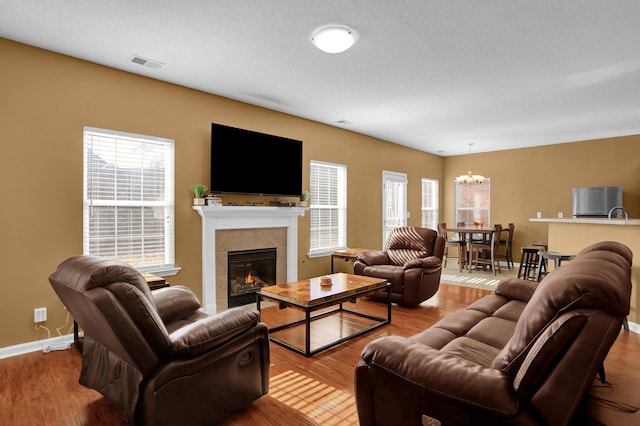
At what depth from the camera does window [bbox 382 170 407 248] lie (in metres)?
7.29

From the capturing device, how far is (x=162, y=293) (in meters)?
2.78

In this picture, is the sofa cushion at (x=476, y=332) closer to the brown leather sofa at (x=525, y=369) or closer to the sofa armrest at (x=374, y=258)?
the brown leather sofa at (x=525, y=369)

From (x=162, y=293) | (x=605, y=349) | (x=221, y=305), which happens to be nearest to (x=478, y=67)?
(x=605, y=349)

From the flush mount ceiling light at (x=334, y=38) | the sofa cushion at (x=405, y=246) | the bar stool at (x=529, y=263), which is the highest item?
the flush mount ceiling light at (x=334, y=38)

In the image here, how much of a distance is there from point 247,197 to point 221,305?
1447 millimetres

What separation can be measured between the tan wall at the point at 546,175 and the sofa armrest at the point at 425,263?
4.35 metres

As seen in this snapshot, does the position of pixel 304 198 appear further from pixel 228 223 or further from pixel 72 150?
pixel 72 150

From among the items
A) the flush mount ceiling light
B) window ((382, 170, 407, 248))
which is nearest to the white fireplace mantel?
the flush mount ceiling light

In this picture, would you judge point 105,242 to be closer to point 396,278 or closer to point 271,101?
point 271,101

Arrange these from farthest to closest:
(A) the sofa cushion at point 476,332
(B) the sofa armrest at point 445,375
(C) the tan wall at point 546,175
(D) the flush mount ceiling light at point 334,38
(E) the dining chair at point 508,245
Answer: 1. (E) the dining chair at point 508,245
2. (C) the tan wall at point 546,175
3. (D) the flush mount ceiling light at point 334,38
4. (A) the sofa cushion at point 476,332
5. (B) the sofa armrest at point 445,375

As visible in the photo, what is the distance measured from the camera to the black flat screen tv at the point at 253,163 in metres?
4.45

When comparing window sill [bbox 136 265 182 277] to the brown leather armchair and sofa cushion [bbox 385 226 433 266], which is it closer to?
the brown leather armchair

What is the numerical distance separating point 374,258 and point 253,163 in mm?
2145

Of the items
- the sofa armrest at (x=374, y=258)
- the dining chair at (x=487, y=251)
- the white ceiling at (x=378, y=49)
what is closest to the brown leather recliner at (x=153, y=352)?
the white ceiling at (x=378, y=49)
